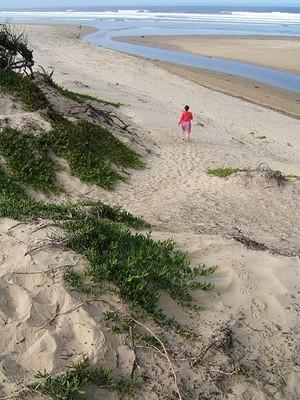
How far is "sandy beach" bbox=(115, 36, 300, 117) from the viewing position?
25305mm

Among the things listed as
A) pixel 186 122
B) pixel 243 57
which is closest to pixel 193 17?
pixel 243 57

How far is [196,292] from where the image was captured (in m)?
5.32

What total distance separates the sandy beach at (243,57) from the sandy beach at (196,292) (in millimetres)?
12098

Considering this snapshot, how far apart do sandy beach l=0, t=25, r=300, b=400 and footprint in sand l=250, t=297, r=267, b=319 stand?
1cm

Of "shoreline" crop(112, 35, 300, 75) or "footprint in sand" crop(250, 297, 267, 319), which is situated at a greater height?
"footprint in sand" crop(250, 297, 267, 319)

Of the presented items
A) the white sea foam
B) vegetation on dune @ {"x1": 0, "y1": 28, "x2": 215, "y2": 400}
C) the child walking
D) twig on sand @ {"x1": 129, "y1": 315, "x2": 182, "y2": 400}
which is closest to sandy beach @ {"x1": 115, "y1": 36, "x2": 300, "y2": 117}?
→ the child walking

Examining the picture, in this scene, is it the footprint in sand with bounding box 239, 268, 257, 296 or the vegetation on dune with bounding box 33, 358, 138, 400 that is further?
the footprint in sand with bounding box 239, 268, 257, 296

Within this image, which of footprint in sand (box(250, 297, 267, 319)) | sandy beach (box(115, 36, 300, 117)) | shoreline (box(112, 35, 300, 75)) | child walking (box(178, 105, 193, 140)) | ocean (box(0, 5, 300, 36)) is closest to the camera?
footprint in sand (box(250, 297, 267, 319))

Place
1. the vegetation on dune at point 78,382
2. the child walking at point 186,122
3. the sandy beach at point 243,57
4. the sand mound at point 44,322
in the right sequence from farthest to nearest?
the sandy beach at point 243,57, the child walking at point 186,122, the sand mound at point 44,322, the vegetation on dune at point 78,382

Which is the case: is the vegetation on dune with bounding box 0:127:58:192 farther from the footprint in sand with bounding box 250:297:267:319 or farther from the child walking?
the child walking

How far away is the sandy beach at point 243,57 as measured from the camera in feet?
83.0

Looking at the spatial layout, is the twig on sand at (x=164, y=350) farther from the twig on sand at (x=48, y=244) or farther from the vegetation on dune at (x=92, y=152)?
the vegetation on dune at (x=92, y=152)

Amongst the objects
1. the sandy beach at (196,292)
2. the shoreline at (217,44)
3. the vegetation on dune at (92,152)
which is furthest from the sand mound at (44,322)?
the shoreline at (217,44)

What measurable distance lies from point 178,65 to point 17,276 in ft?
100
